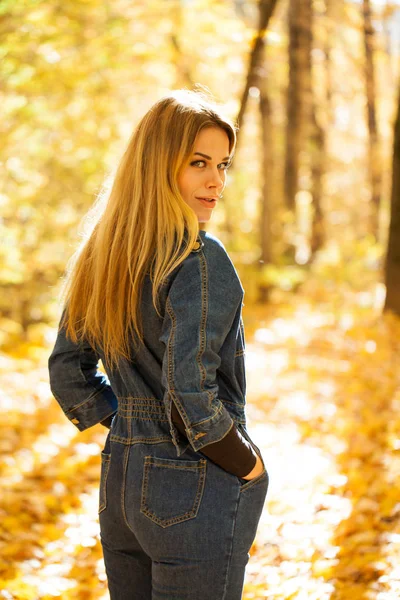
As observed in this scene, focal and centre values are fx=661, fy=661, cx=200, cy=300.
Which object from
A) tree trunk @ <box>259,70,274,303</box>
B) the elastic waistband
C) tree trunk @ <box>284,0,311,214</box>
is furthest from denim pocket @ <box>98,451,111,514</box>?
tree trunk @ <box>284,0,311,214</box>

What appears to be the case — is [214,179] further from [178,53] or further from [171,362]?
[178,53]

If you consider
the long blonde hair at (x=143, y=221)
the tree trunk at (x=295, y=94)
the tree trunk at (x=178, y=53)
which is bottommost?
the long blonde hair at (x=143, y=221)

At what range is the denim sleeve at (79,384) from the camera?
2090 mm

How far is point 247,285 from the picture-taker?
12.4 meters

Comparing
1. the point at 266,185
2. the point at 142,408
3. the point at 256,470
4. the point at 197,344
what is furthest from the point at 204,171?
the point at 266,185

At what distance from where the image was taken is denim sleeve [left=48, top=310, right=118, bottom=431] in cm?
209

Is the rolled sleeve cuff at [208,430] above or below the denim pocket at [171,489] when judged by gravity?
above

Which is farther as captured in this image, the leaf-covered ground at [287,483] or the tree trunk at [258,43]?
the tree trunk at [258,43]

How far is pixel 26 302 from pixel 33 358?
1.68 metres

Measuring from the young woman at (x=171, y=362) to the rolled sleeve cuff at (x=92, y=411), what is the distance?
202mm

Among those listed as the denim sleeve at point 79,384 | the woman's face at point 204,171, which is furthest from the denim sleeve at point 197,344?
the denim sleeve at point 79,384

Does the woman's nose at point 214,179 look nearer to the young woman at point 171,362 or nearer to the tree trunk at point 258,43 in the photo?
the young woman at point 171,362

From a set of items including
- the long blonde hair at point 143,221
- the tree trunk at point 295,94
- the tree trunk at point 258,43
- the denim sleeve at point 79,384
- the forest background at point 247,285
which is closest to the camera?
the long blonde hair at point 143,221

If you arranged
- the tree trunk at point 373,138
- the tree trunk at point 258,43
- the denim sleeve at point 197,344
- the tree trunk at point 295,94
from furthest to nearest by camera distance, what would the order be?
1. the tree trunk at point 373,138
2. the tree trunk at point 295,94
3. the tree trunk at point 258,43
4. the denim sleeve at point 197,344
